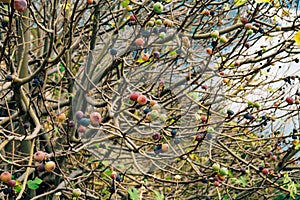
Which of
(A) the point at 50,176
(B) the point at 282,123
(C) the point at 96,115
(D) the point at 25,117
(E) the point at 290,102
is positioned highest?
(C) the point at 96,115

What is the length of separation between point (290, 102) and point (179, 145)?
51.9 inches

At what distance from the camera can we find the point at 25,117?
7.59ft

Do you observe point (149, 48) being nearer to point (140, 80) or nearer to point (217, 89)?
point (140, 80)

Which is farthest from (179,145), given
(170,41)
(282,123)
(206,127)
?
(282,123)

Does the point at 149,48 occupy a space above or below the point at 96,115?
above

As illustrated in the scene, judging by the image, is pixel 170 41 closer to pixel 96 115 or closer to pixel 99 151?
pixel 96 115

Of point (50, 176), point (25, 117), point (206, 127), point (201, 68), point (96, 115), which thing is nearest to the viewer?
point (96, 115)

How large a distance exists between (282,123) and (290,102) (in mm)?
1288

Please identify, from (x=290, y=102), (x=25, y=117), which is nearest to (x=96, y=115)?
(x=25, y=117)

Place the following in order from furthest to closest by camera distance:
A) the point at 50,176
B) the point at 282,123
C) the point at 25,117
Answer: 1. the point at 282,123
2. the point at 50,176
3. the point at 25,117

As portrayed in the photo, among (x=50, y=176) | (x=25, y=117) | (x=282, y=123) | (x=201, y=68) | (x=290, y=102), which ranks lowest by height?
(x=50, y=176)

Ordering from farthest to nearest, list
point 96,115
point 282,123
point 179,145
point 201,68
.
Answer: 1. point 282,123
2. point 179,145
3. point 201,68
4. point 96,115

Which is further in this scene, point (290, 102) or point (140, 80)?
point (290, 102)

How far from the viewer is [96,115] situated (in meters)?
1.07
